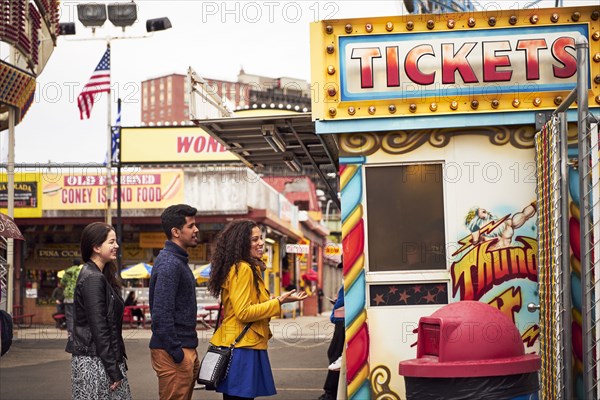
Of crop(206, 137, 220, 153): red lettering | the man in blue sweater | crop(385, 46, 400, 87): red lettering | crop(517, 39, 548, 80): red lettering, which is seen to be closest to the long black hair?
the man in blue sweater

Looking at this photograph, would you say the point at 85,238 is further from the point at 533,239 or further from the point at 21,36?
the point at 21,36

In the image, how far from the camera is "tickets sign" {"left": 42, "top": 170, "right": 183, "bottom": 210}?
105ft

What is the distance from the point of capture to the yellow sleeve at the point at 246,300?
6492 mm

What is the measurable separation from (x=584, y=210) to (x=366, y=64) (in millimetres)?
2282

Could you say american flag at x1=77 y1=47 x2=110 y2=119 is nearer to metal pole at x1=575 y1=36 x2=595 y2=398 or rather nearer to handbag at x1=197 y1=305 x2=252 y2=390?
handbag at x1=197 y1=305 x2=252 y2=390

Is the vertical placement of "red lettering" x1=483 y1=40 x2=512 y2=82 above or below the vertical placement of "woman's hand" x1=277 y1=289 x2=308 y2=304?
above

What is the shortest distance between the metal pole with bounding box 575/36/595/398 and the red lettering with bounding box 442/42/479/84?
155 centimetres

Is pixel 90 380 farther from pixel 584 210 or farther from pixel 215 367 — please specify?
pixel 584 210

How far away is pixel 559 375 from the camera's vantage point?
591cm

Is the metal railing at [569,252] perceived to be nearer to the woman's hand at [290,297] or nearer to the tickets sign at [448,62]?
the tickets sign at [448,62]

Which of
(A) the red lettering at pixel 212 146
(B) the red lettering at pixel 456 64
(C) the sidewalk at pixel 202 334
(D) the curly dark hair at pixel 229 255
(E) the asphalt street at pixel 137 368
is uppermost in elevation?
(A) the red lettering at pixel 212 146

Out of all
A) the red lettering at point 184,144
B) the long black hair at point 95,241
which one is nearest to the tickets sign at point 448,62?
the long black hair at point 95,241

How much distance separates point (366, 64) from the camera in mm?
7117

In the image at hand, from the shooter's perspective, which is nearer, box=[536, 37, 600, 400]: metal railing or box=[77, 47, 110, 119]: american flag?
box=[536, 37, 600, 400]: metal railing
